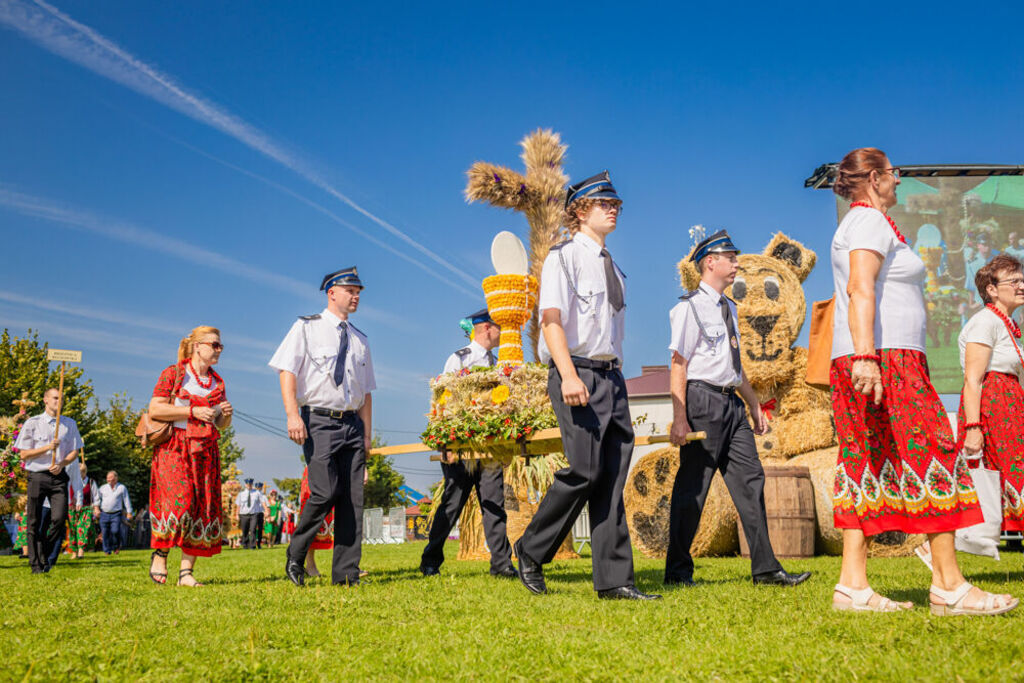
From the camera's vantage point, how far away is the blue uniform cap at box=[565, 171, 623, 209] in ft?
17.1

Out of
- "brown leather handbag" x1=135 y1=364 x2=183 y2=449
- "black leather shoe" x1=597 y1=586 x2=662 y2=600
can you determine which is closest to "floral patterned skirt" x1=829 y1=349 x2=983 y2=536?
"black leather shoe" x1=597 y1=586 x2=662 y2=600

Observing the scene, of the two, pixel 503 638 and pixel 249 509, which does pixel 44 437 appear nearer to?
pixel 503 638

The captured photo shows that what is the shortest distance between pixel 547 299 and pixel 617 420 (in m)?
0.80

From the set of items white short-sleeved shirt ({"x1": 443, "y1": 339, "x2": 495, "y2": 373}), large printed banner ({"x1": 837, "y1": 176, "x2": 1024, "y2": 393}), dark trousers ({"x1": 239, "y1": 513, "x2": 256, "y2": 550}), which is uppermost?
large printed banner ({"x1": 837, "y1": 176, "x2": 1024, "y2": 393})

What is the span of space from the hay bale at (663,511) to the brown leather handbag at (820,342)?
5513 millimetres

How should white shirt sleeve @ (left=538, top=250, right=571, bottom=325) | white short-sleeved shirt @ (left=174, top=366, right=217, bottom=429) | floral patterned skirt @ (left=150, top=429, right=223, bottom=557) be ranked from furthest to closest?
white short-sleeved shirt @ (left=174, top=366, right=217, bottom=429) < floral patterned skirt @ (left=150, top=429, right=223, bottom=557) < white shirt sleeve @ (left=538, top=250, right=571, bottom=325)

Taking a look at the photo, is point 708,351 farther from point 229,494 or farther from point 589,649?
point 229,494

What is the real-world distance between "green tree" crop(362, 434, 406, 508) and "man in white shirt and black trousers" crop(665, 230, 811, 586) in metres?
51.6

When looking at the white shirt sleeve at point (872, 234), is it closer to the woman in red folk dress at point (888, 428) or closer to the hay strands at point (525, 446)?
the woman in red folk dress at point (888, 428)

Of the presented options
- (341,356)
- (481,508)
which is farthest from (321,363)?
(481,508)

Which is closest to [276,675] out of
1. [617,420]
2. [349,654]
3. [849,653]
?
[349,654]

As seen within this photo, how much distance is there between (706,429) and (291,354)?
10.1 ft

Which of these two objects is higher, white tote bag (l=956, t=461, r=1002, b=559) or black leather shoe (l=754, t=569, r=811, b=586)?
white tote bag (l=956, t=461, r=1002, b=559)

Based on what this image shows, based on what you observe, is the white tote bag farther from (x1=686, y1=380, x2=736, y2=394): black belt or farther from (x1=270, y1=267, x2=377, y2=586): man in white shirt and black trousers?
(x1=270, y1=267, x2=377, y2=586): man in white shirt and black trousers
